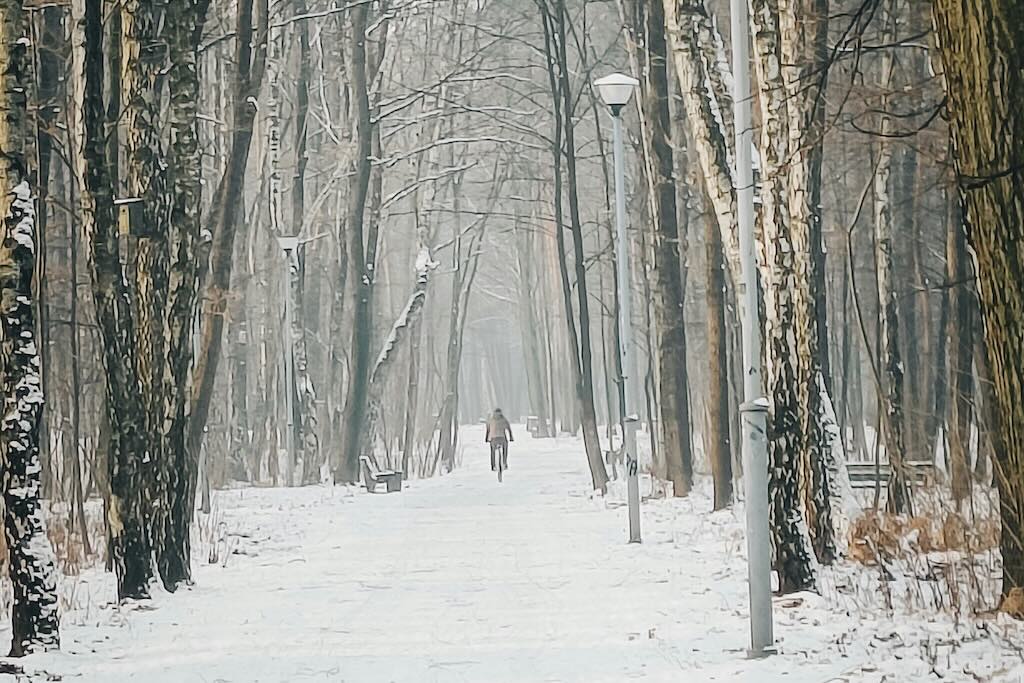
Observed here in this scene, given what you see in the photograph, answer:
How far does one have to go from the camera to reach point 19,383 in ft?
35.0

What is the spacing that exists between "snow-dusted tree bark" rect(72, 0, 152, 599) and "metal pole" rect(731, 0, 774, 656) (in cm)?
599

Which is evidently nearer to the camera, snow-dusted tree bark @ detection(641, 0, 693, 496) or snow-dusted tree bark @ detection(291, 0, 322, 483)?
snow-dusted tree bark @ detection(641, 0, 693, 496)

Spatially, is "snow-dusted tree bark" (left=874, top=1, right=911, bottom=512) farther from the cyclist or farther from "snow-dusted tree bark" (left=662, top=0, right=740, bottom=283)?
the cyclist

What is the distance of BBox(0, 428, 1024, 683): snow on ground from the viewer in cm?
955

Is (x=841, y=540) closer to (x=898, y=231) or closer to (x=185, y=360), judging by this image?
(x=185, y=360)

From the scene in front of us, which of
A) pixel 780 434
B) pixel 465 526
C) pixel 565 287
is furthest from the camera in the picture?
pixel 565 287

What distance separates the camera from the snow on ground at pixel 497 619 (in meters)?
9.55

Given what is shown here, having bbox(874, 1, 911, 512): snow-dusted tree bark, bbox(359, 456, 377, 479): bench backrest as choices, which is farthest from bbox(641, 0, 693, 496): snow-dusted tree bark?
bbox(359, 456, 377, 479): bench backrest

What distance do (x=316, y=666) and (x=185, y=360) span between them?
595 centimetres

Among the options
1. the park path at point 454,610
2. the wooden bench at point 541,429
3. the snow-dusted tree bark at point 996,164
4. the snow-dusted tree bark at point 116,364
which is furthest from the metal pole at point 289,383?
the wooden bench at point 541,429

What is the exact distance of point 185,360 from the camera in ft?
50.5

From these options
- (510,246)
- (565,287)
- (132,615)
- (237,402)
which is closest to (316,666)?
(132,615)

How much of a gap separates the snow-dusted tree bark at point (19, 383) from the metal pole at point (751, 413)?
5.20 m

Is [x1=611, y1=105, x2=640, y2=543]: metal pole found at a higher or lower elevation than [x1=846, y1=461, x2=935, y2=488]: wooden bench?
higher
